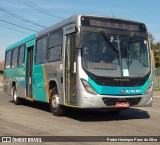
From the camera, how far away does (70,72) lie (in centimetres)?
1132

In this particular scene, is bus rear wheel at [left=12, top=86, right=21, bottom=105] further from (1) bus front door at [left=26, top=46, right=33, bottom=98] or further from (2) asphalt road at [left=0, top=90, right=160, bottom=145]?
(2) asphalt road at [left=0, top=90, right=160, bottom=145]

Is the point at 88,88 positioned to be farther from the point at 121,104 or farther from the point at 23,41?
the point at 23,41

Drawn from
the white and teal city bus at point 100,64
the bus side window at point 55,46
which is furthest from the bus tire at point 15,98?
the white and teal city bus at point 100,64

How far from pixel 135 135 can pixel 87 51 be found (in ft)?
10.3

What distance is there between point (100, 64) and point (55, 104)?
2.66 metres

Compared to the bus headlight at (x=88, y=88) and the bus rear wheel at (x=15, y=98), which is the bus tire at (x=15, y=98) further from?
the bus headlight at (x=88, y=88)

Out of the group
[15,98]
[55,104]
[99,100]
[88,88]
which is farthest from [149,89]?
[15,98]

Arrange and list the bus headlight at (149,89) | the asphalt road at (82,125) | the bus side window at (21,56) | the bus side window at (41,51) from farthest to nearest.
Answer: the bus side window at (21,56)
the bus side window at (41,51)
the bus headlight at (149,89)
the asphalt road at (82,125)

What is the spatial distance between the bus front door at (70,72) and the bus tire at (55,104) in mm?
981

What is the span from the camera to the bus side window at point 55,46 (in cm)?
1231

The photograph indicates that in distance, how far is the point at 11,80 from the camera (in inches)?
763

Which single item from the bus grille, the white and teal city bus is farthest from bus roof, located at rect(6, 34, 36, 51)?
the bus grille

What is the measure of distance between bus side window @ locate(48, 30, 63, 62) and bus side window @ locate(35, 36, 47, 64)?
563mm

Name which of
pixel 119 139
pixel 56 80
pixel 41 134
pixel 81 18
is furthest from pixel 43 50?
pixel 119 139
